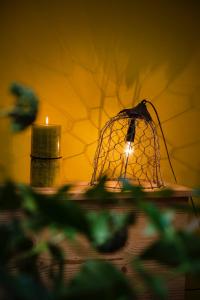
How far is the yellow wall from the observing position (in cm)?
166

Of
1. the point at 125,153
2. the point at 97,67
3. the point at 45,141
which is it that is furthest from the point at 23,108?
the point at 97,67

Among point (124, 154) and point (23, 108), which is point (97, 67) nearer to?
point (124, 154)

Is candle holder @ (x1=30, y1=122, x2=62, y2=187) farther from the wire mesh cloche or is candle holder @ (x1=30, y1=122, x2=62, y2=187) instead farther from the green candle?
the wire mesh cloche

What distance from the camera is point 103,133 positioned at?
5.34ft

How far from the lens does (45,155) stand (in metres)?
1.49

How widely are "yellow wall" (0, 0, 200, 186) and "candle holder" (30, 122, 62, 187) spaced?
189 millimetres

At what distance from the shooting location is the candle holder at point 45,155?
1485 millimetres

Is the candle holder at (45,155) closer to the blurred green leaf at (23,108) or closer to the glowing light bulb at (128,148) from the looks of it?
the glowing light bulb at (128,148)

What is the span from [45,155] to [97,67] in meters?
0.43

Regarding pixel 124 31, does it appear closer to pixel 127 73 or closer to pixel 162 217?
pixel 127 73

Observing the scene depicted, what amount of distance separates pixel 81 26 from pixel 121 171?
0.54 m

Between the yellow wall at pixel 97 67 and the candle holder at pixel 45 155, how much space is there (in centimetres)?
19

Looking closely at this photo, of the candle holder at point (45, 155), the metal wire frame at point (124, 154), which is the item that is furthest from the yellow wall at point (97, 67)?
the candle holder at point (45, 155)

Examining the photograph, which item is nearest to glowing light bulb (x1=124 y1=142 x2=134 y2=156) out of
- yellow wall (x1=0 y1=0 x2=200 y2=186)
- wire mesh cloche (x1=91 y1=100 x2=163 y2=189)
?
wire mesh cloche (x1=91 y1=100 x2=163 y2=189)
